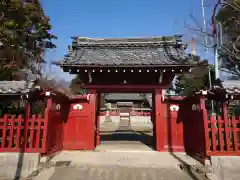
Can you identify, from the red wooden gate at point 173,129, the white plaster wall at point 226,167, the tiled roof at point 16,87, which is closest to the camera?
the white plaster wall at point 226,167

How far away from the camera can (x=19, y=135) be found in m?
6.68

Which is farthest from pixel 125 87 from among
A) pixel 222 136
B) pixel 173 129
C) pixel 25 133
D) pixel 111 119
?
pixel 111 119

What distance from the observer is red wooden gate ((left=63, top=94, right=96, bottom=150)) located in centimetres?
855

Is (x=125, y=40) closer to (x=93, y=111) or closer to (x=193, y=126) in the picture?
(x=93, y=111)

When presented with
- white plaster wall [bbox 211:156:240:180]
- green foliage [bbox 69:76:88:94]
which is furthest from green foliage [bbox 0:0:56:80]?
green foliage [bbox 69:76:88:94]

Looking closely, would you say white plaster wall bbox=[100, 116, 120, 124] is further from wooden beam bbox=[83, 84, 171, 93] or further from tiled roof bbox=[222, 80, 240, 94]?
tiled roof bbox=[222, 80, 240, 94]

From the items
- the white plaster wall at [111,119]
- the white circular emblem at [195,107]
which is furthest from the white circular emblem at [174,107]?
the white plaster wall at [111,119]

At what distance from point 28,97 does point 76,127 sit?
2.67 meters

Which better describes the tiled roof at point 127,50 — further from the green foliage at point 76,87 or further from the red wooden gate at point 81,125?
the green foliage at point 76,87

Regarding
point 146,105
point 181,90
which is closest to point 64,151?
point 181,90

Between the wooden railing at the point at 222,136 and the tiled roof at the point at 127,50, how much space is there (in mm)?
3240

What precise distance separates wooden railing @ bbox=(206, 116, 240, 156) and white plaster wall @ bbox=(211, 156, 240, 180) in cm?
16

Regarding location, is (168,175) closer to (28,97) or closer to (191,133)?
(191,133)

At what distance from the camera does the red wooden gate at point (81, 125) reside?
8.55 metres
